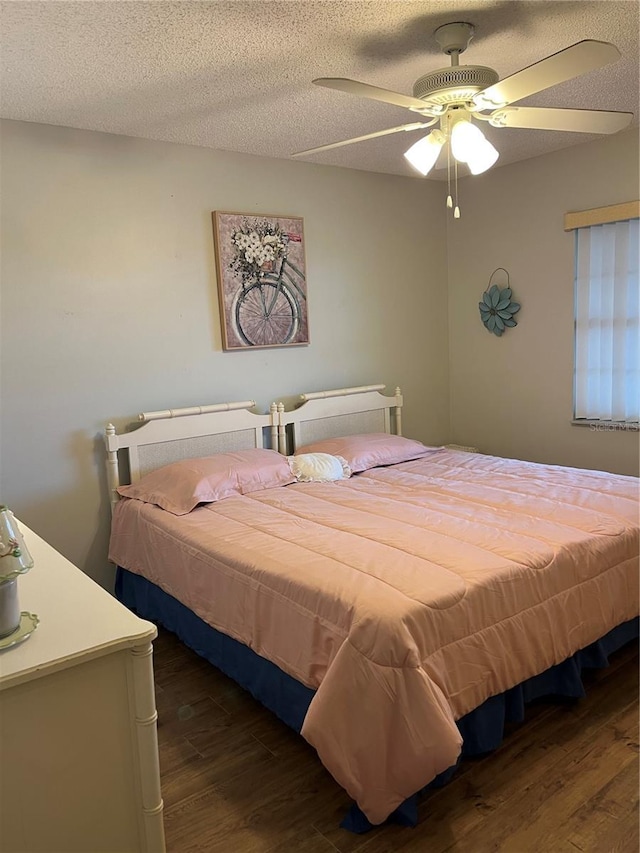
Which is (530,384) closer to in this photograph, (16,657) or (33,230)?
(33,230)

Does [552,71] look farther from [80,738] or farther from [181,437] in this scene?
[181,437]

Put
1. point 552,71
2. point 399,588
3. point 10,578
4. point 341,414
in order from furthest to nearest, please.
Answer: point 341,414 → point 399,588 → point 552,71 → point 10,578

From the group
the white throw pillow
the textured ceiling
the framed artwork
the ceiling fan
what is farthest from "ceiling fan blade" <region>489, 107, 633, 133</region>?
the white throw pillow

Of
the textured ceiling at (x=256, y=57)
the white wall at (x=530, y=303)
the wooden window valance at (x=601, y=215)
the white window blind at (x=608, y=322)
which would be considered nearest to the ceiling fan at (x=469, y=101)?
the textured ceiling at (x=256, y=57)

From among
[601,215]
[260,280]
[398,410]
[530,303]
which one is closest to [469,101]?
[260,280]

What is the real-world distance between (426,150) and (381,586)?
1.59m

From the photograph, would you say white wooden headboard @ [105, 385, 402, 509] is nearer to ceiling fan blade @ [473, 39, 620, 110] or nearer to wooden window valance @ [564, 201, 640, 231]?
wooden window valance @ [564, 201, 640, 231]

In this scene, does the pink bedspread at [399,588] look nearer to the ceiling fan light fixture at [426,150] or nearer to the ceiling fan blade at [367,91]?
the ceiling fan light fixture at [426,150]

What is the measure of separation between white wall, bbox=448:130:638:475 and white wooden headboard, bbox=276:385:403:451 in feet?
2.25

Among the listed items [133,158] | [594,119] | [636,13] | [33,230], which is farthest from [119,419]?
[636,13]

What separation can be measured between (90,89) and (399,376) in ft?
8.83

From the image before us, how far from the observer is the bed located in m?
1.82

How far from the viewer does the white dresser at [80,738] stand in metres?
1.26

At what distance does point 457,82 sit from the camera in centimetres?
211
